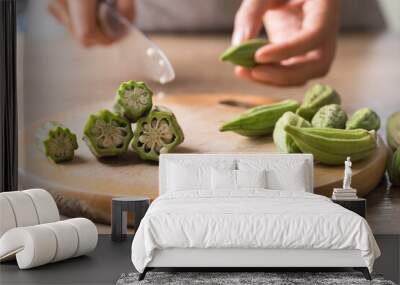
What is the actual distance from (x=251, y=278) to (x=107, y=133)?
2.27 metres

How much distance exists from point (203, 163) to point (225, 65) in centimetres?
100

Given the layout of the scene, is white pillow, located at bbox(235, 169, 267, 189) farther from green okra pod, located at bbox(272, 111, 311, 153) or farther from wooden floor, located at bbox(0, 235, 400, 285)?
wooden floor, located at bbox(0, 235, 400, 285)

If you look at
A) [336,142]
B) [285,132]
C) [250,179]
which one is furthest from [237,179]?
[336,142]

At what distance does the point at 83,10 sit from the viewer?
721cm

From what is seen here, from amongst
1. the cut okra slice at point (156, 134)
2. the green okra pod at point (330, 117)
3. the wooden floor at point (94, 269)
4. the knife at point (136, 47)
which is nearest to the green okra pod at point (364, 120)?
the green okra pod at point (330, 117)

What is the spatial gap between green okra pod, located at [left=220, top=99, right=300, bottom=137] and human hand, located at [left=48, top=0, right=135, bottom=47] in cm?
135

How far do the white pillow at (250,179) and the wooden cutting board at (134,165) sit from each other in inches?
20.6

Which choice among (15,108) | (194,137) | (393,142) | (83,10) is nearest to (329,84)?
(393,142)

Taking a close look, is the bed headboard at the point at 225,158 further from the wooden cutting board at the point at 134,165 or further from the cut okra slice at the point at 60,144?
the cut okra slice at the point at 60,144

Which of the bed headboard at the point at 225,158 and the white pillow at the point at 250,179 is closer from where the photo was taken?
the white pillow at the point at 250,179

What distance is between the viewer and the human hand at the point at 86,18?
7.20 metres

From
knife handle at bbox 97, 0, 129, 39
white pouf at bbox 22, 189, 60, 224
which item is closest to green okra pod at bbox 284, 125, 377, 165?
knife handle at bbox 97, 0, 129, 39

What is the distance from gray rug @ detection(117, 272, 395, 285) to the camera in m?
5.03

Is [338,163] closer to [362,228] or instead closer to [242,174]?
[242,174]
